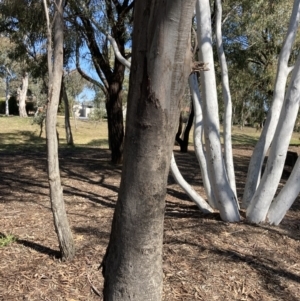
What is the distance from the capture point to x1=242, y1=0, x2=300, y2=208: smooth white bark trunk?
13.3 ft

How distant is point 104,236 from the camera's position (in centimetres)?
394

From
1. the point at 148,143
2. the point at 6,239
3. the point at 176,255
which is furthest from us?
the point at 6,239

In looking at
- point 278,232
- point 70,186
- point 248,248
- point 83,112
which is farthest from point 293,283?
point 83,112

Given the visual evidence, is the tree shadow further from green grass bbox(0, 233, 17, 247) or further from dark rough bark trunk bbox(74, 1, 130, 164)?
dark rough bark trunk bbox(74, 1, 130, 164)

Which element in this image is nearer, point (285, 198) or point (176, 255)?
point (176, 255)

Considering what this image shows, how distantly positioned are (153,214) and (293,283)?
1.85 meters

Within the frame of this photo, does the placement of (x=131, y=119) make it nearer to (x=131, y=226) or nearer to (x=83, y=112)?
(x=131, y=226)

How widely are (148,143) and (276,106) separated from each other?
119 inches

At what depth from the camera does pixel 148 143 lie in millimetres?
1677

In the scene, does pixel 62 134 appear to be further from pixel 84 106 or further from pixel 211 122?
pixel 211 122

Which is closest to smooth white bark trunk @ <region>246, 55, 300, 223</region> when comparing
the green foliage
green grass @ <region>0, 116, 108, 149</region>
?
the green foliage

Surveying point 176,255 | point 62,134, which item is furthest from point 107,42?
point 62,134

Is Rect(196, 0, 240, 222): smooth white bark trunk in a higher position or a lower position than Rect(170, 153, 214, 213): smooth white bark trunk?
higher

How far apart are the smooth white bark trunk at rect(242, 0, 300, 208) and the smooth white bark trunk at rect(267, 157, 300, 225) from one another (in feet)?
1.77
